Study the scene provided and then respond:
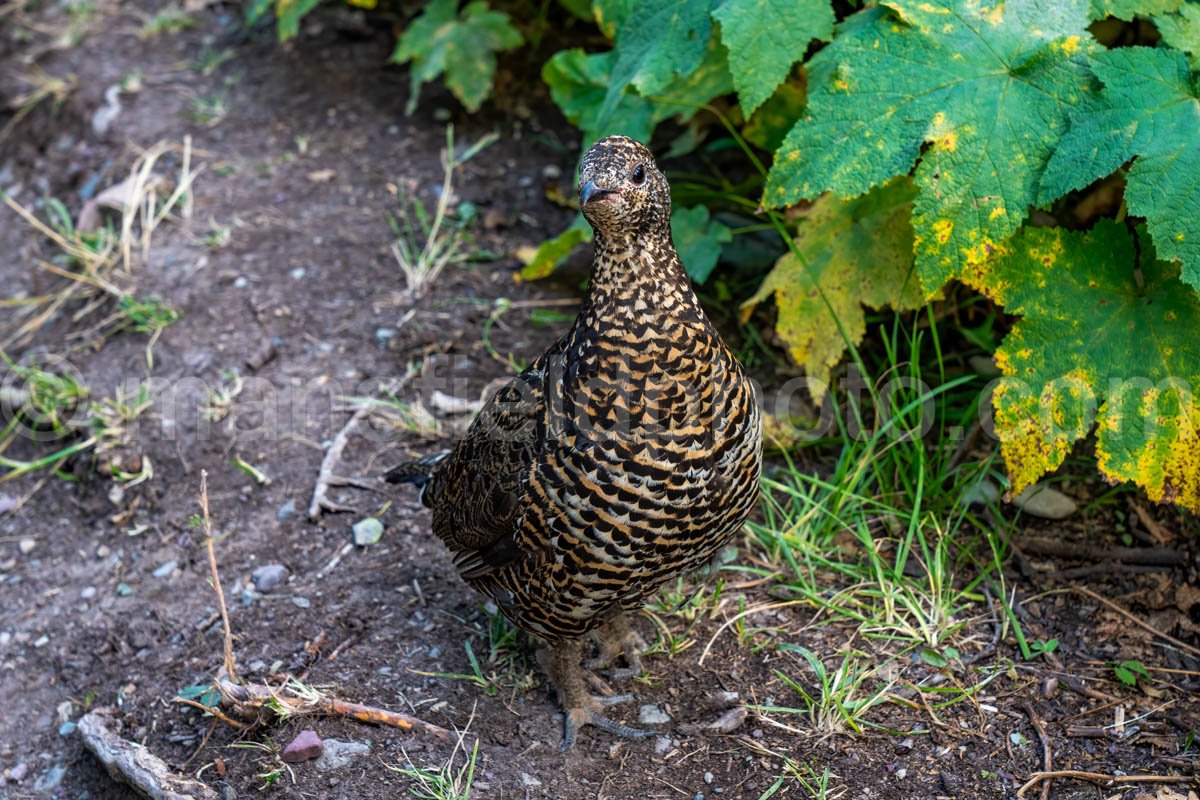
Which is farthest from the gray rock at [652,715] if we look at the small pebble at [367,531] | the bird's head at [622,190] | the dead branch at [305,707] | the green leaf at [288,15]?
the green leaf at [288,15]

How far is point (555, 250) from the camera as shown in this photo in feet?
15.0

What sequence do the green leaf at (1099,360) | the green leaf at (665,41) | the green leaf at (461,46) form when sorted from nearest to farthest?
the green leaf at (1099,360) → the green leaf at (665,41) → the green leaf at (461,46)

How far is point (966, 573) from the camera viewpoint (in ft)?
12.0

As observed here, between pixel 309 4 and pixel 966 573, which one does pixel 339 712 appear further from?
pixel 309 4

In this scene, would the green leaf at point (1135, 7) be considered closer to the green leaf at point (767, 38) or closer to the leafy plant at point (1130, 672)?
the green leaf at point (767, 38)

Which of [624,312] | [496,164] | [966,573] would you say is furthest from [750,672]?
[496,164]

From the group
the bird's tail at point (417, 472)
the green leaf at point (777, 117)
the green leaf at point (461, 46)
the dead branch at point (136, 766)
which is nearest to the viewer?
the dead branch at point (136, 766)

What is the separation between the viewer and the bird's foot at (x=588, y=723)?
3.23 meters

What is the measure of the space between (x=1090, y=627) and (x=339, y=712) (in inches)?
86.8

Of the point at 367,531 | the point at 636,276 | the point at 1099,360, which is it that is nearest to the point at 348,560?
the point at 367,531

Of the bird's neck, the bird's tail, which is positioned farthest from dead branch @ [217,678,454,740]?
the bird's neck

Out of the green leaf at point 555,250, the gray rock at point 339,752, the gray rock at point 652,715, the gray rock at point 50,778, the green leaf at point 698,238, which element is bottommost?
the gray rock at point 50,778

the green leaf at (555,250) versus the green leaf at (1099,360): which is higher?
the green leaf at (1099,360)

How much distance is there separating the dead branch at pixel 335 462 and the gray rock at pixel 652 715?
1.30 m
